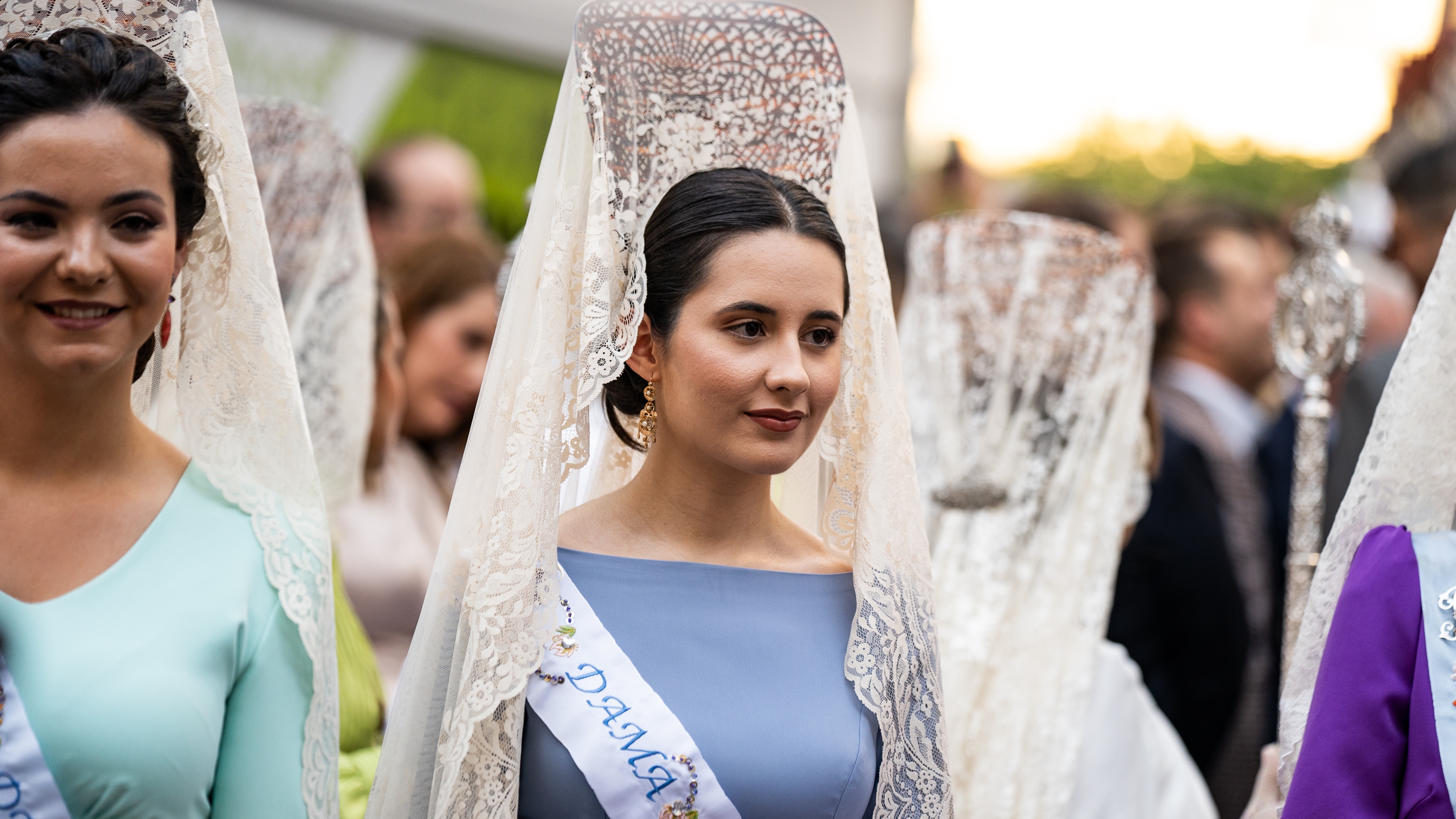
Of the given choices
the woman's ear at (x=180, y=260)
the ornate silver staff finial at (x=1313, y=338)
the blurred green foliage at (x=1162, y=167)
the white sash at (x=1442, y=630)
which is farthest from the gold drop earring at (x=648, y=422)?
the blurred green foliage at (x=1162, y=167)

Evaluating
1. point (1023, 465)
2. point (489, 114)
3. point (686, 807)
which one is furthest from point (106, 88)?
point (489, 114)

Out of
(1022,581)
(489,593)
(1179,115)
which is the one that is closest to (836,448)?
(489,593)

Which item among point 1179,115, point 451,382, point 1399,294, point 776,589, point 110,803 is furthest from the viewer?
point 1179,115

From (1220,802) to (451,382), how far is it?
107 inches

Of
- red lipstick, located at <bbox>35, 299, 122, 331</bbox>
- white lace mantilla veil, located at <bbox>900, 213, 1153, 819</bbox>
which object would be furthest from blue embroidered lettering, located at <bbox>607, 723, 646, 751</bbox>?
white lace mantilla veil, located at <bbox>900, 213, 1153, 819</bbox>

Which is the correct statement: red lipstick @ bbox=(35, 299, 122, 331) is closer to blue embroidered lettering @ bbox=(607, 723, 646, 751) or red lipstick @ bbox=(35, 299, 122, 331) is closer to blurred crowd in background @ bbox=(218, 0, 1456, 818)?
blue embroidered lettering @ bbox=(607, 723, 646, 751)

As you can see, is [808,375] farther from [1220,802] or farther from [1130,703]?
[1220,802]

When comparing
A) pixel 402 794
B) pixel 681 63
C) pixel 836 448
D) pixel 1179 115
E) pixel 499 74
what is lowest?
pixel 402 794

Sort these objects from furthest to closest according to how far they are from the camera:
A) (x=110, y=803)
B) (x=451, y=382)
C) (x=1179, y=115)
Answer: (x=1179, y=115), (x=451, y=382), (x=110, y=803)

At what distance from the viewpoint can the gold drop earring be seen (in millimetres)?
2361

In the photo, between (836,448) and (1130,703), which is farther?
(1130,703)

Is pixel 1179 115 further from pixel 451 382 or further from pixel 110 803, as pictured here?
pixel 110 803

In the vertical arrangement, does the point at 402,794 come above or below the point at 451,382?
below

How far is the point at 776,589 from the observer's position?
2.29 m
